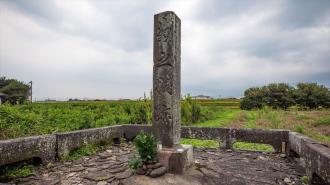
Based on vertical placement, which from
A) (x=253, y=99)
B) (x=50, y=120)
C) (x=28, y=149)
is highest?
(x=253, y=99)

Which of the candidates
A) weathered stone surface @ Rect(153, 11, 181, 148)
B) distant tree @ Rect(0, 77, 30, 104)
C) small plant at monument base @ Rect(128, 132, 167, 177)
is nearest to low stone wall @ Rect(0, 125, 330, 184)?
small plant at monument base @ Rect(128, 132, 167, 177)

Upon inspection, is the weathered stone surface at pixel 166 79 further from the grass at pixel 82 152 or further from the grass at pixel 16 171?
the grass at pixel 16 171

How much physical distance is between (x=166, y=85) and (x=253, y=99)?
33175 mm

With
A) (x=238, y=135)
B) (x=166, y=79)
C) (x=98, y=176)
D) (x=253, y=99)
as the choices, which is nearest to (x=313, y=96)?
(x=253, y=99)

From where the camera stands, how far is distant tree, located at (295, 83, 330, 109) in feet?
105

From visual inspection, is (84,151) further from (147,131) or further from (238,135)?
(238,135)

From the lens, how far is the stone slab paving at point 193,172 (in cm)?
395

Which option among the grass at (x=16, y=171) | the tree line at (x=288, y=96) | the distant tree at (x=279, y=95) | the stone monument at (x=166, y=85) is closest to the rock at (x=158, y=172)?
the stone monument at (x=166, y=85)

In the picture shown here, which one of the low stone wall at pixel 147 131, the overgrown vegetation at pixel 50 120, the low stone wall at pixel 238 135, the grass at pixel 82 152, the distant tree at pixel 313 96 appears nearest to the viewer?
the low stone wall at pixel 147 131

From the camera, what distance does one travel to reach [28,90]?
1949 inches

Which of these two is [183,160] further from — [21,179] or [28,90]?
[28,90]

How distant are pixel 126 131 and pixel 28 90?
4967 cm

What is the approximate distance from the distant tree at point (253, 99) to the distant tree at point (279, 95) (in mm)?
552

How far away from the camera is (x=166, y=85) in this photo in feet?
14.6
